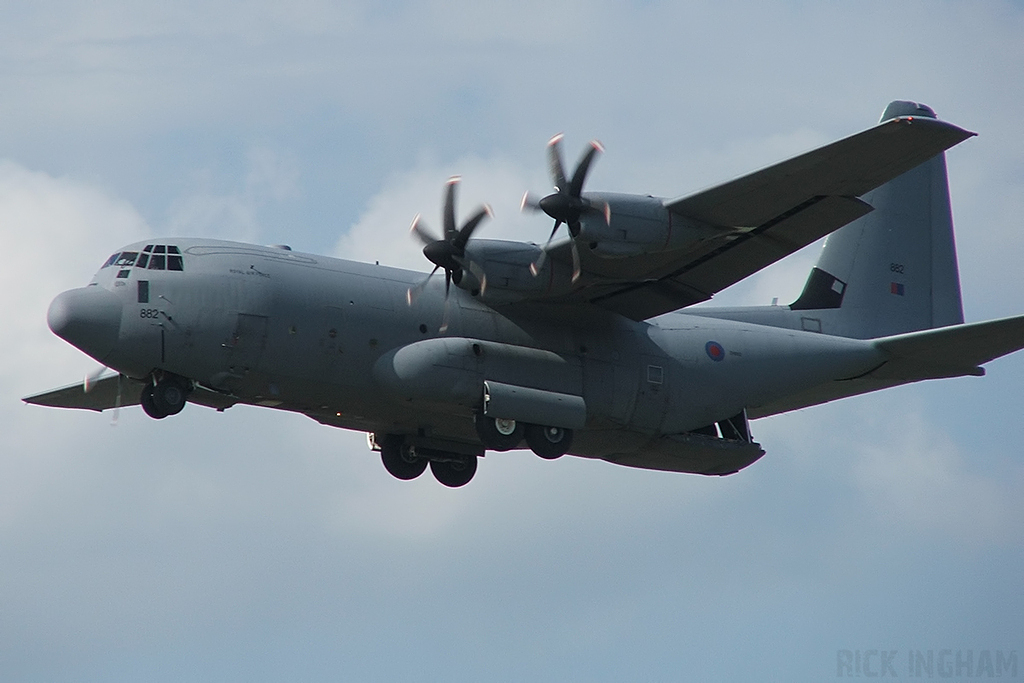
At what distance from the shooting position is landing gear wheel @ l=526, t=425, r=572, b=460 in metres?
23.1

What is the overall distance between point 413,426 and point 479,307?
2482 millimetres

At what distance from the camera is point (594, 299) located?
23938 mm

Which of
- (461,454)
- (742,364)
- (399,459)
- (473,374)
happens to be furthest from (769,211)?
(399,459)

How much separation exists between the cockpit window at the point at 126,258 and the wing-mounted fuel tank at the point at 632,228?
6884 mm

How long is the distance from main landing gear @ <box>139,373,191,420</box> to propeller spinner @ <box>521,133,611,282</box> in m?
6.08

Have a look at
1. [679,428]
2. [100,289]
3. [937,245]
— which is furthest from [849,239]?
[100,289]

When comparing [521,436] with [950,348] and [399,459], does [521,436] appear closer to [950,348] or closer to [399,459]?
[399,459]

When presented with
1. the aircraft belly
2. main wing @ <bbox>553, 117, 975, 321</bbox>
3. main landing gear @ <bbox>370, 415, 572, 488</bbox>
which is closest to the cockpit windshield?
main landing gear @ <bbox>370, 415, 572, 488</bbox>

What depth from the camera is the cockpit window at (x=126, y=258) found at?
2177cm

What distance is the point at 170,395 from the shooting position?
21641mm

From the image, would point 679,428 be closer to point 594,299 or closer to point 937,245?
point 594,299

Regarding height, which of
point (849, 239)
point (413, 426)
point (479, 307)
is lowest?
point (413, 426)

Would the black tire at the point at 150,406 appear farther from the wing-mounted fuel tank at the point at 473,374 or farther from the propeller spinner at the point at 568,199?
the propeller spinner at the point at 568,199

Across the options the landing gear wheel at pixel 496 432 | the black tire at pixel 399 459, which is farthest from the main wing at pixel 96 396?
the landing gear wheel at pixel 496 432
